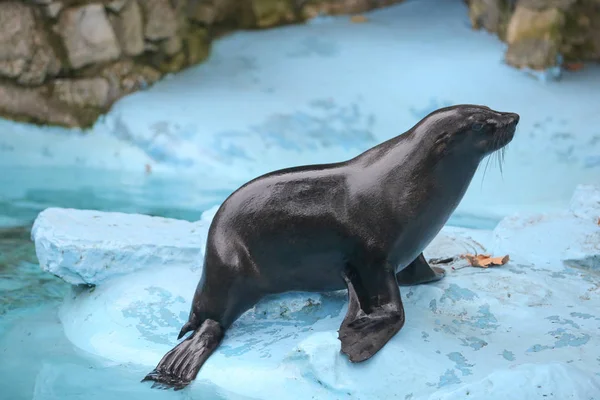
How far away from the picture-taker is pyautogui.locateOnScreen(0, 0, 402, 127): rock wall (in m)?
8.52

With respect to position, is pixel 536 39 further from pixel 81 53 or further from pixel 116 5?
pixel 81 53

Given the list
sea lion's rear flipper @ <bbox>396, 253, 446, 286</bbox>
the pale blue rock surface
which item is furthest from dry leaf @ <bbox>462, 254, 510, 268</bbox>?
sea lion's rear flipper @ <bbox>396, 253, 446, 286</bbox>

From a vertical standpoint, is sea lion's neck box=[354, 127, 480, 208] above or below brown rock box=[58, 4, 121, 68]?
above

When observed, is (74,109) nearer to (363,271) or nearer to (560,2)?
(560,2)

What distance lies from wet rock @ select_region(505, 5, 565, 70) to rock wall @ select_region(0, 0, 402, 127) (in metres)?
3.83

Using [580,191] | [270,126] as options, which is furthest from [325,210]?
[270,126]

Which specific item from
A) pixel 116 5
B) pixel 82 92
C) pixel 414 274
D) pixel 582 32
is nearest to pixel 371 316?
pixel 414 274

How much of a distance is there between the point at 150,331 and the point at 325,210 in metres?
1.07

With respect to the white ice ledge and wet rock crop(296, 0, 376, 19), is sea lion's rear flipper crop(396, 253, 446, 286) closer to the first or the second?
the white ice ledge

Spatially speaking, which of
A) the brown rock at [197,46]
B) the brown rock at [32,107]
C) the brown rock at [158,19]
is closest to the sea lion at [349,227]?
the brown rock at [32,107]

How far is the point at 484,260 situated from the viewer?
13.9 feet

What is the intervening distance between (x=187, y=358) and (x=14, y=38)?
20.0 ft

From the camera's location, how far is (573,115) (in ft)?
26.3

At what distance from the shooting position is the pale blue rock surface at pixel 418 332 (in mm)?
3096
